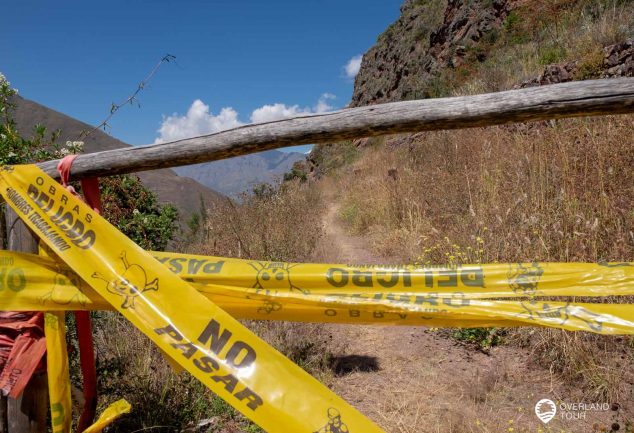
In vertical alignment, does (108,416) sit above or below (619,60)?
below

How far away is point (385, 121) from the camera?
143 cm

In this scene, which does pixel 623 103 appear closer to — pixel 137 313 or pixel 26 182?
pixel 137 313

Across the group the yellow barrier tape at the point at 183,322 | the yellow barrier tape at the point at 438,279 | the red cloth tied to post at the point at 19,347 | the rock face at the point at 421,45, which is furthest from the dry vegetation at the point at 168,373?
the rock face at the point at 421,45

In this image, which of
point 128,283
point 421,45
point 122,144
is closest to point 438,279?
point 128,283

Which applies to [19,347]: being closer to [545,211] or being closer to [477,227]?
[477,227]

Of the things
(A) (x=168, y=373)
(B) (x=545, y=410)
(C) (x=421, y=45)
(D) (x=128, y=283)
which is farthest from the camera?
(C) (x=421, y=45)

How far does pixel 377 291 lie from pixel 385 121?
64 centimetres

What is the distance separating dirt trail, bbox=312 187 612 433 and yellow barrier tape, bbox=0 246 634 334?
42.2 inches

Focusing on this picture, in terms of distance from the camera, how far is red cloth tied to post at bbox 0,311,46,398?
1.52 m

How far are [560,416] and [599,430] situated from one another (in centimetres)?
20

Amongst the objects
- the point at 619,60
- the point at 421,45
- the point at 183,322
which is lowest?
the point at 183,322

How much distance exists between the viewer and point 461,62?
666 inches

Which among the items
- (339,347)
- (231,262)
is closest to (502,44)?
(339,347)

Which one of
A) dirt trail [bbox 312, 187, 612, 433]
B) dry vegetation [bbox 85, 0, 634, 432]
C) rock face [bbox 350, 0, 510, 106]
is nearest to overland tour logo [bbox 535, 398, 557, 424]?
dirt trail [bbox 312, 187, 612, 433]
